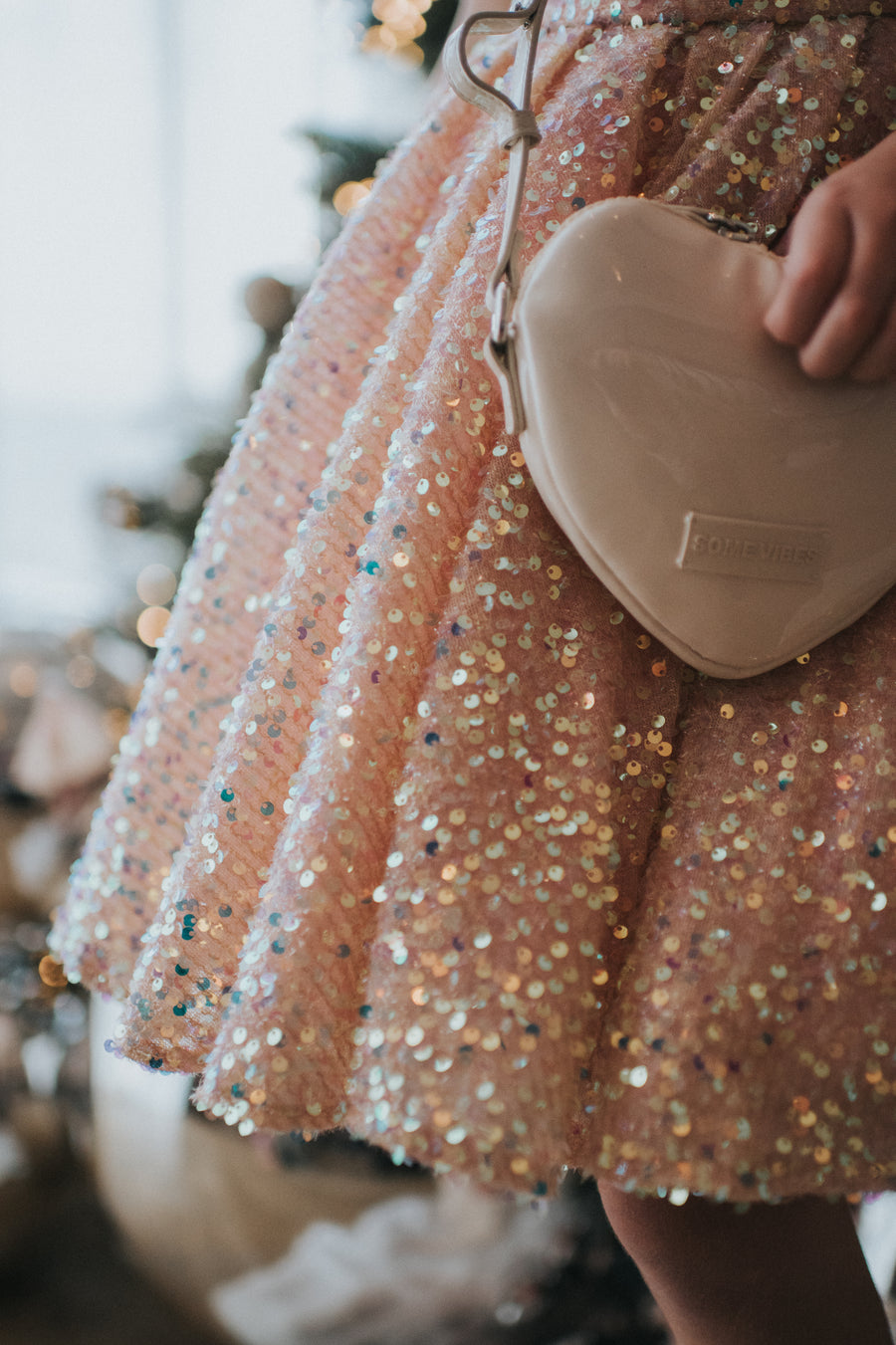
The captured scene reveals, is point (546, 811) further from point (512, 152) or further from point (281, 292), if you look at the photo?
point (281, 292)

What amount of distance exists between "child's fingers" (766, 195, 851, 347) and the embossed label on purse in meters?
0.06

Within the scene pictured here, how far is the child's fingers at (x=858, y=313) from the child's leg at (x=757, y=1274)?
276 millimetres

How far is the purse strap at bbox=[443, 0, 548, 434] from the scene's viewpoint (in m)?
0.30

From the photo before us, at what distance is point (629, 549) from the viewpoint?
303 mm

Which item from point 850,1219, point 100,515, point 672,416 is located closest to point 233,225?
point 100,515

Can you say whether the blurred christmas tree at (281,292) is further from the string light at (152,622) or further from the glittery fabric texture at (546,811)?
the glittery fabric texture at (546,811)

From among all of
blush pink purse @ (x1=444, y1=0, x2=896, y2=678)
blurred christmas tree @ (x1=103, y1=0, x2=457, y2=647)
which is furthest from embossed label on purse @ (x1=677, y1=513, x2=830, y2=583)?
blurred christmas tree @ (x1=103, y1=0, x2=457, y2=647)

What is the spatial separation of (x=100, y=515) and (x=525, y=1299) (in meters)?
0.87

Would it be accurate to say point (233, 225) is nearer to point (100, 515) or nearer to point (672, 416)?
point (100, 515)

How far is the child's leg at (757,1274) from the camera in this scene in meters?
0.32

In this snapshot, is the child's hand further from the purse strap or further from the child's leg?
the child's leg

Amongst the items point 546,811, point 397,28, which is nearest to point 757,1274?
point 546,811

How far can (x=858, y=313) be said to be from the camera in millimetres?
282

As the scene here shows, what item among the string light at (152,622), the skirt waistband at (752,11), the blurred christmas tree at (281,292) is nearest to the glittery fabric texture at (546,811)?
the skirt waistband at (752,11)
